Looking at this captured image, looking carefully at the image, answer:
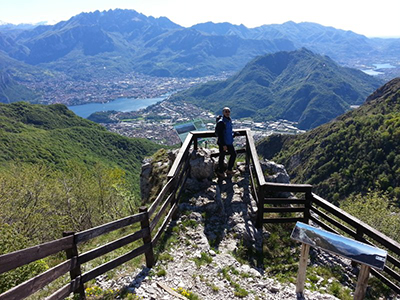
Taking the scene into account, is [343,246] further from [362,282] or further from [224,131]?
[224,131]

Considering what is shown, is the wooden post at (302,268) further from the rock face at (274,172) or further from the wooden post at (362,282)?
the rock face at (274,172)

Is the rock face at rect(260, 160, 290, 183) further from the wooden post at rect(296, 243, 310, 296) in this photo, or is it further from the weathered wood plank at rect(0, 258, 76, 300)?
the weathered wood plank at rect(0, 258, 76, 300)

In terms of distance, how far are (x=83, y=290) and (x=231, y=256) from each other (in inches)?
158

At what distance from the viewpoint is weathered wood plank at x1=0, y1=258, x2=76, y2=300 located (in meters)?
3.50

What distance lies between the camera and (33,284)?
3.88m

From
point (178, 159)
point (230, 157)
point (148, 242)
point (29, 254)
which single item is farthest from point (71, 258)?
point (230, 157)

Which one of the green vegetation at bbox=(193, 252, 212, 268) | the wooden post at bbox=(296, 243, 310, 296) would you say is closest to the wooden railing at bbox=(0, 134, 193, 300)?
the green vegetation at bbox=(193, 252, 212, 268)

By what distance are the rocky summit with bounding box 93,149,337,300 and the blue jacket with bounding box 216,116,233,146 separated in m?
1.17

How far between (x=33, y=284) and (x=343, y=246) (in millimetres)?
5247

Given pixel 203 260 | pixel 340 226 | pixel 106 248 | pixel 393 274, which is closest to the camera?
pixel 106 248

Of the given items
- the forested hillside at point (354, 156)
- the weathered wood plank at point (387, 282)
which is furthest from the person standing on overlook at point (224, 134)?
the forested hillside at point (354, 156)

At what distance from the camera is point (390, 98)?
91625 millimetres

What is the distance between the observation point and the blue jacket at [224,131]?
10.1m

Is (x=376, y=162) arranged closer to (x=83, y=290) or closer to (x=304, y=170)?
(x=304, y=170)
